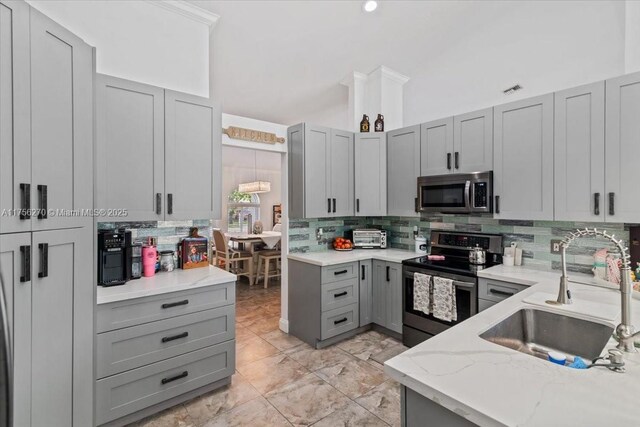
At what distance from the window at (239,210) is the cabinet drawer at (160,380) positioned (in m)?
6.28

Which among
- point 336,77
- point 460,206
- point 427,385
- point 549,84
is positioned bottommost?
point 427,385

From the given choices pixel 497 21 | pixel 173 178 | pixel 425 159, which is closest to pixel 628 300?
pixel 425 159

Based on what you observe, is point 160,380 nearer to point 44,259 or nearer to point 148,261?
point 148,261

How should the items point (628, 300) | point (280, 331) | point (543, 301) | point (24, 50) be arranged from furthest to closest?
1. point (280, 331)
2. point (543, 301)
3. point (24, 50)
4. point (628, 300)

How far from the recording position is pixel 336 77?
400 centimetres

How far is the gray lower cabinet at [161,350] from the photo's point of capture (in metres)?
1.91

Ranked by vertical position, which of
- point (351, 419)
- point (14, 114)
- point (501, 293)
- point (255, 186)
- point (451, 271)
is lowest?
point (351, 419)

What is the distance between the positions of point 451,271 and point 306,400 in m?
1.63

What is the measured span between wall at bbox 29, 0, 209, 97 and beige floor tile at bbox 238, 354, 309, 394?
258 centimetres

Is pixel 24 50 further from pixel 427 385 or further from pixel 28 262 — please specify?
pixel 427 385

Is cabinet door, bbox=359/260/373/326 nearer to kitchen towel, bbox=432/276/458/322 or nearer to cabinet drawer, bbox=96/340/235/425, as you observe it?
kitchen towel, bbox=432/276/458/322

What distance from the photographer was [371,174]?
3713 millimetres

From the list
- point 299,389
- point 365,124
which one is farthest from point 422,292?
point 365,124

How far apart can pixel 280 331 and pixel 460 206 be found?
2459 millimetres
